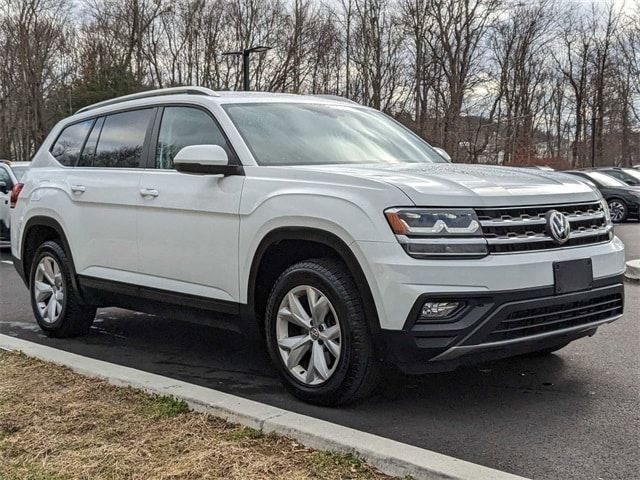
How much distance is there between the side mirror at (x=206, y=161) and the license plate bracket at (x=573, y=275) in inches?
77.0

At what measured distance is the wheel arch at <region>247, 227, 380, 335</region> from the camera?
12.4 ft

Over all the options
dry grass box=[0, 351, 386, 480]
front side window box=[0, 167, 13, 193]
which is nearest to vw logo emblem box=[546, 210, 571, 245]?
dry grass box=[0, 351, 386, 480]

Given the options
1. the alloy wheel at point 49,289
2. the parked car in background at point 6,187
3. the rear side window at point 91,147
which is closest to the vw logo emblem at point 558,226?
the rear side window at point 91,147

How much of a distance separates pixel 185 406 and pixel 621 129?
48.5m

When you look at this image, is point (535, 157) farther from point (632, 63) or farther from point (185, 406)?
point (185, 406)

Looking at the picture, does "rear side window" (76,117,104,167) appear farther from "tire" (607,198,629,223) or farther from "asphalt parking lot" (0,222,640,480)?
"tire" (607,198,629,223)

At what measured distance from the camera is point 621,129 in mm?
47312

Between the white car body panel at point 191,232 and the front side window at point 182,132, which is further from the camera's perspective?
the front side window at point 182,132

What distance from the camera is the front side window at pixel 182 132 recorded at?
4945 mm

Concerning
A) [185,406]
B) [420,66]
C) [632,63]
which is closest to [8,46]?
[420,66]

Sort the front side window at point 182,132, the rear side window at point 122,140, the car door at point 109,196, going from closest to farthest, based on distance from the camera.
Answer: the front side window at point 182,132 → the car door at point 109,196 → the rear side window at point 122,140

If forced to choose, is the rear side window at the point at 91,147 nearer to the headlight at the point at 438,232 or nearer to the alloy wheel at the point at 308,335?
the alloy wheel at the point at 308,335

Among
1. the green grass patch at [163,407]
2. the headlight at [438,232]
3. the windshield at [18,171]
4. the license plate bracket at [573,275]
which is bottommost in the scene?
the green grass patch at [163,407]

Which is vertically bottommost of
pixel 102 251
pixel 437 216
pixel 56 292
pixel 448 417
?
pixel 448 417
